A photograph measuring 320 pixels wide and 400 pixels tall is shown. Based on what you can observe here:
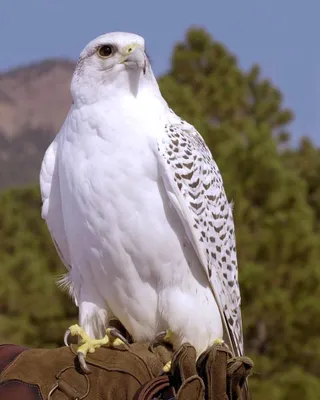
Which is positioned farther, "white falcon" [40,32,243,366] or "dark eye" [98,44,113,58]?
"dark eye" [98,44,113,58]

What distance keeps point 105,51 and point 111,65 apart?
7 cm

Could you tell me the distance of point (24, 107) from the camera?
3766 centimetres

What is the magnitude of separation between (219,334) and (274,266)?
651 centimetres

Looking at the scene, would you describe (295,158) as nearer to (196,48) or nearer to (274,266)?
(196,48)

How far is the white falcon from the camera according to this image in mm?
3238

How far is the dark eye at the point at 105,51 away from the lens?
341 cm

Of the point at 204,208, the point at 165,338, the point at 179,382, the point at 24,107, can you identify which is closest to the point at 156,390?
the point at 179,382

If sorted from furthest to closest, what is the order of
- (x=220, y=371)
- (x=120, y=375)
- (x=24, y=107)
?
(x=24, y=107) < (x=120, y=375) < (x=220, y=371)

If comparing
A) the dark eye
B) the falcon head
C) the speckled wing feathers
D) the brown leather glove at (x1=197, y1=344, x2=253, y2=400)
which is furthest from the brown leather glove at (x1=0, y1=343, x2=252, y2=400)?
the dark eye

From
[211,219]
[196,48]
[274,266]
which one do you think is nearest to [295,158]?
[196,48]

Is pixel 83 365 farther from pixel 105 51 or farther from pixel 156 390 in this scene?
pixel 105 51

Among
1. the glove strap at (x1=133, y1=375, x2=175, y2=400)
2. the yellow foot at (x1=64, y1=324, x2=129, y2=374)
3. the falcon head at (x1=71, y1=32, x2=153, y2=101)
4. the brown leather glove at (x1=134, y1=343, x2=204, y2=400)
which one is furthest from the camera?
the falcon head at (x1=71, y1=32, x2=153, y2=101)

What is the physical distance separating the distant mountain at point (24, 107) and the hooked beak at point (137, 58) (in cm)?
2076

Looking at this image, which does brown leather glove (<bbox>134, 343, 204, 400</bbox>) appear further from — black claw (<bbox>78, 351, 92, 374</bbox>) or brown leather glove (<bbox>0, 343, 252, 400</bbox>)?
black claw (<bbox>78, 351, 92, 374</bbox>)
